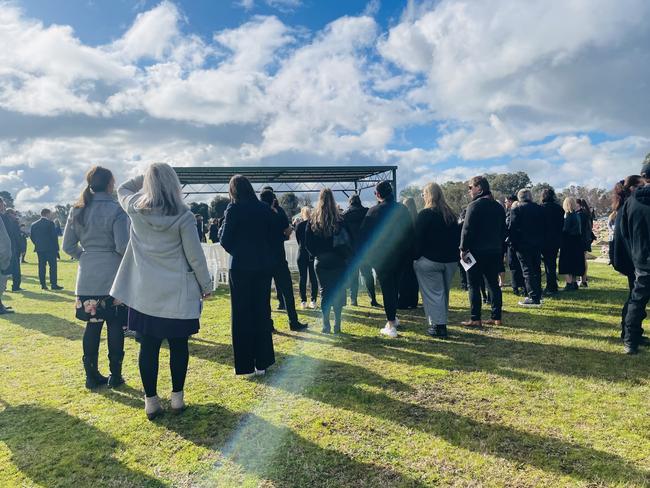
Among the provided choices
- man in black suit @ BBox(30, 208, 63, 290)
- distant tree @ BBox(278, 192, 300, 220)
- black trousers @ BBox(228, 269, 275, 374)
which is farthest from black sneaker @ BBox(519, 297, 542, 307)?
man in black suit @ BBox(30, 208, 63, 290)

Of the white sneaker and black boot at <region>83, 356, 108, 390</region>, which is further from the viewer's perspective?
the white sneaker

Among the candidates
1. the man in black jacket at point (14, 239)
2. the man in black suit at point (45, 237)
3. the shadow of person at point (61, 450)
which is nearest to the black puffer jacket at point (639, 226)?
the shadow of person at point (61, 450)

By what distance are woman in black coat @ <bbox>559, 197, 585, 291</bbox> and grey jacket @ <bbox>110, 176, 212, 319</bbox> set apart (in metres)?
7.44

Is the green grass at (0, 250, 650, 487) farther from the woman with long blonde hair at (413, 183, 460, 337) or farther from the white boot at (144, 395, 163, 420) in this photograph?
the woman with long blonde hair at (413, 183, 460, 337)

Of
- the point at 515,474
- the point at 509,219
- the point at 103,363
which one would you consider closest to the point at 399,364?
the point at 515,474

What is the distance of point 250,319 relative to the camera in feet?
13.4

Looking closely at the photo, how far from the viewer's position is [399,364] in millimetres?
4418

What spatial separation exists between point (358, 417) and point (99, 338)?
2.49 meters

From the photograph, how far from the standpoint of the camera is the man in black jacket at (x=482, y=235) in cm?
550

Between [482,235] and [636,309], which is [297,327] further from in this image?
[636,309]

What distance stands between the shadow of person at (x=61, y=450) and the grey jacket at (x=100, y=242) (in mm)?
1075

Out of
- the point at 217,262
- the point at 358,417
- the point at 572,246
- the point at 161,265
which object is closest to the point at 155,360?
the point at 161,265

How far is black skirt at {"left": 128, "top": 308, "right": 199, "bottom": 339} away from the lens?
126 inches

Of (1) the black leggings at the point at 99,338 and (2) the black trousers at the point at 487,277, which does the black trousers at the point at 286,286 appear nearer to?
(1) the black leggings at the point at 99,338
